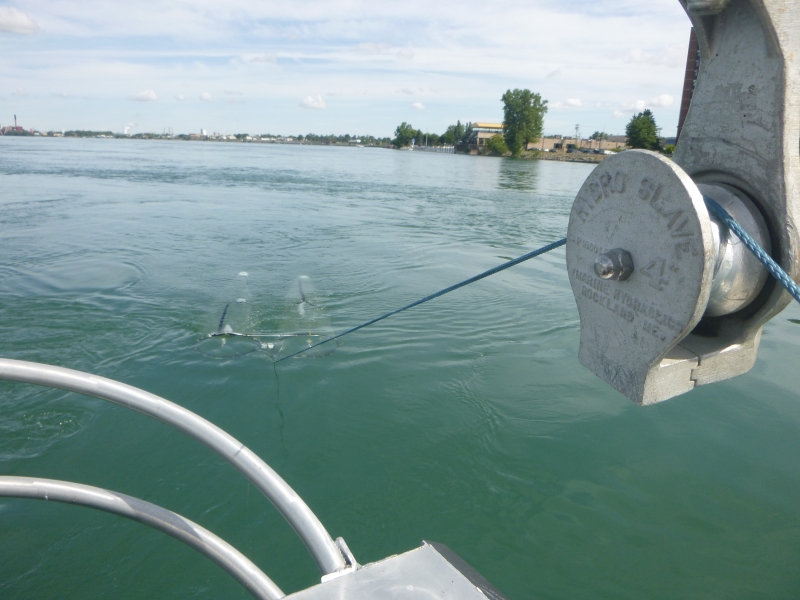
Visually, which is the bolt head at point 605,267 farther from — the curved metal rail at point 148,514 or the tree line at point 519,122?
the tree line at point 519,122

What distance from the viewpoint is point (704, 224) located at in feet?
5.65

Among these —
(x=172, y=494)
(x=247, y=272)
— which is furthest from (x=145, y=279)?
(x=172, y=494)

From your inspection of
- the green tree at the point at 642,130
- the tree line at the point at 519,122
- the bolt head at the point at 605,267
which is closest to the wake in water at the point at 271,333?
the bolt head at the point at 605,267

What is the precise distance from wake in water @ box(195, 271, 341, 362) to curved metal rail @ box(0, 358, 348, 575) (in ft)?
16.5

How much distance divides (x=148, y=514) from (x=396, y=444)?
348 centimetres

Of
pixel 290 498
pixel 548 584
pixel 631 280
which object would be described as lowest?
pixel 548 584

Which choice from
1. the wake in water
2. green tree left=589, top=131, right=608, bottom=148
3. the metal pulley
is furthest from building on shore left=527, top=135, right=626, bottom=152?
the metal pulley

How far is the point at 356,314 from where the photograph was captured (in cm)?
824

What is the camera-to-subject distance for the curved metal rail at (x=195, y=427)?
1.45 m

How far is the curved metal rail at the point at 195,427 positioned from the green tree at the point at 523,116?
95.1 metres

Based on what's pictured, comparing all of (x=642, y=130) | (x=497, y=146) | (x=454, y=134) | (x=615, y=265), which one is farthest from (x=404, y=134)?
(x=615, y=265)

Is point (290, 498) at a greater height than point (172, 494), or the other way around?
point (290, 498)

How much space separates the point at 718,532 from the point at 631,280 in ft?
9.65

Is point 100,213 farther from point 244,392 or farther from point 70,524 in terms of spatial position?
point 70,524
